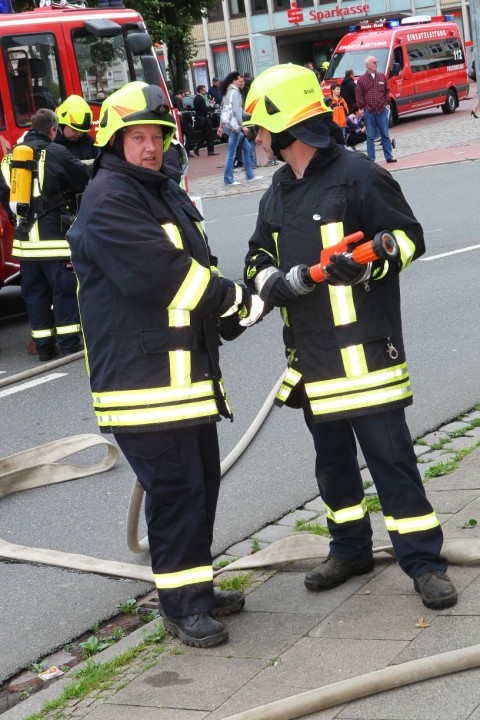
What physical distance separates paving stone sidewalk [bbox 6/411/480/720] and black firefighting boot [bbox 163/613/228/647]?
0.04 meters

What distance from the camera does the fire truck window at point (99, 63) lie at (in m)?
11.8

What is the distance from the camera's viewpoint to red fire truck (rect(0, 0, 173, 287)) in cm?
1126

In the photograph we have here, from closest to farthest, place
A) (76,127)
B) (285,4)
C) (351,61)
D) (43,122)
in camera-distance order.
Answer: (43,122), (76,127), (351,61), (285,4)

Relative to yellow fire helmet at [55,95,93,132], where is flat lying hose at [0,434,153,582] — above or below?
below

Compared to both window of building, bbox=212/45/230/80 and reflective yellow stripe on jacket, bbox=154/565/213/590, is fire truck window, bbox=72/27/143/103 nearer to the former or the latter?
reflective yellow stripe on jacket, bbox=154/565/213/590

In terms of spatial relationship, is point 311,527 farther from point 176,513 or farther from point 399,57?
point 399,57

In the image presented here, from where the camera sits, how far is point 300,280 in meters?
3.91

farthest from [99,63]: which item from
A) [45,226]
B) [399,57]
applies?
[399,57]

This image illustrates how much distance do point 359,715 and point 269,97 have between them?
2.06 meters

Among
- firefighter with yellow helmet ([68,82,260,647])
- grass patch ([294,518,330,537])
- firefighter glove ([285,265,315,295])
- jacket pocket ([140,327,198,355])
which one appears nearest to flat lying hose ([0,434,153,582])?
grass patch ([294,518,330,537])

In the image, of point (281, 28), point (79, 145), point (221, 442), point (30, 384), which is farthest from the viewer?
point (281, 28)

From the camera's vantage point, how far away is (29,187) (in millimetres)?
9297

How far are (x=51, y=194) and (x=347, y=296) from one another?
5.83 metres

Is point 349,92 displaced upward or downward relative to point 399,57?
downward
